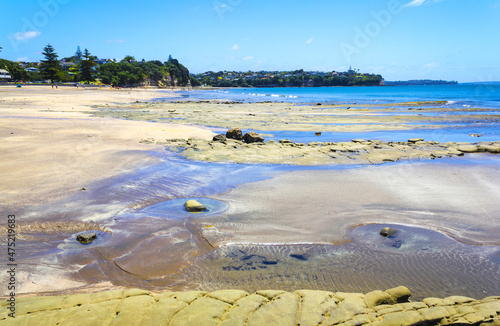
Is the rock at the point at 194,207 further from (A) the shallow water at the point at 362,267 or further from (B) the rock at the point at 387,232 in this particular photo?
(B) the rock at the point at 387,232

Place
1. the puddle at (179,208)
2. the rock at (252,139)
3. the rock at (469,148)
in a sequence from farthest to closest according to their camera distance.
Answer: the rock at (252,139) < the rock at (469,148) < the puddle at (179,208)

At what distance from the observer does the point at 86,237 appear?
517cm

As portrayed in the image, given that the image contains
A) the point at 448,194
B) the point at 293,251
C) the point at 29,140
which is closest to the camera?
the point at 293,251

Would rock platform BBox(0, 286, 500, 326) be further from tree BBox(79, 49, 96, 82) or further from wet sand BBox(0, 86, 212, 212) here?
tree BBox(79, 49, 96, 82)

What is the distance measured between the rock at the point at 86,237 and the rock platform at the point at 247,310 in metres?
1.88

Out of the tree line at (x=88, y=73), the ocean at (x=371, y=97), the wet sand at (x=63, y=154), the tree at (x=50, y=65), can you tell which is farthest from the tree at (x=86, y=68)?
the wet sand at (x=63, y=154)

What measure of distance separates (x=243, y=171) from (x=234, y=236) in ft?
13.9

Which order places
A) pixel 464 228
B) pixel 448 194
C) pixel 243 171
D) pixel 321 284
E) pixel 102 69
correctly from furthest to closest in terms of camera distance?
1. pixel 102 69
2. pixel 243 171
3. pixel 448 194
4. pixel 464 228
5. pixel 321 284

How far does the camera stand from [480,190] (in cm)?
800

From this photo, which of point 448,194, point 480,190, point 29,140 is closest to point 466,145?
point 480,190

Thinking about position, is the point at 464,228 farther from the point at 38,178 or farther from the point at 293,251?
the point at 38,178

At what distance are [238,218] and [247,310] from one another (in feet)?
10.6

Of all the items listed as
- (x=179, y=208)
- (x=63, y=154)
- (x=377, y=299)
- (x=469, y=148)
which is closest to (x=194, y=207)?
(x=179, y=208)

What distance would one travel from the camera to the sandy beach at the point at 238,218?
14.4 ft
